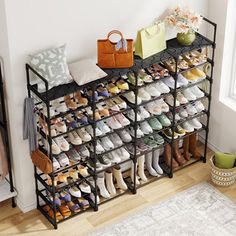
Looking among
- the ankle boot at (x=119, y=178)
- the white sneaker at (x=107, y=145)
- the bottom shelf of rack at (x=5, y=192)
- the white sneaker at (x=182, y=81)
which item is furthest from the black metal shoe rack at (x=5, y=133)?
the white sneaker at (x=182, y=81)

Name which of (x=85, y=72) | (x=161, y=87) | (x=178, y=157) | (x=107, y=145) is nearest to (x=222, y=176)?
(x=178, y=157)

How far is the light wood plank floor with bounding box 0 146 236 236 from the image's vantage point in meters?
4.61

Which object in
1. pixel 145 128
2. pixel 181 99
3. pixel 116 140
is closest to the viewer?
pixel 116 140

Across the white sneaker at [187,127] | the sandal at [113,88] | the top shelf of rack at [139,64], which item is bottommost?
the white sneaker at [187,127]

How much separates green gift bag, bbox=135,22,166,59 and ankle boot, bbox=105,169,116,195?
0.97 m

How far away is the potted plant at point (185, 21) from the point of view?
15.2 feet

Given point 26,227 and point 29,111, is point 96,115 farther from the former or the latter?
point 26,227

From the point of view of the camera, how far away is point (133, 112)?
470cm

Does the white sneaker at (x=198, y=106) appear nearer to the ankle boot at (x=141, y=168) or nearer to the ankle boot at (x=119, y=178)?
the ankle boot at (x=141, y=168)

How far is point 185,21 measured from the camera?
4.65m

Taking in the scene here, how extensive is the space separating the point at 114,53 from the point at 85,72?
284 millimetres

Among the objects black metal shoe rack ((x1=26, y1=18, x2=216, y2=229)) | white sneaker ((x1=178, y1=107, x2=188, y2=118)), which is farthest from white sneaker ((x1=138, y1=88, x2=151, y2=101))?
white sneaker ((x1=178, y1=107, x2=188, y2=118))

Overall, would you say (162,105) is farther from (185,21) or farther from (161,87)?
(185,21)

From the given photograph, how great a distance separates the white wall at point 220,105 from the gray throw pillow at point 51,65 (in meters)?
1.45
